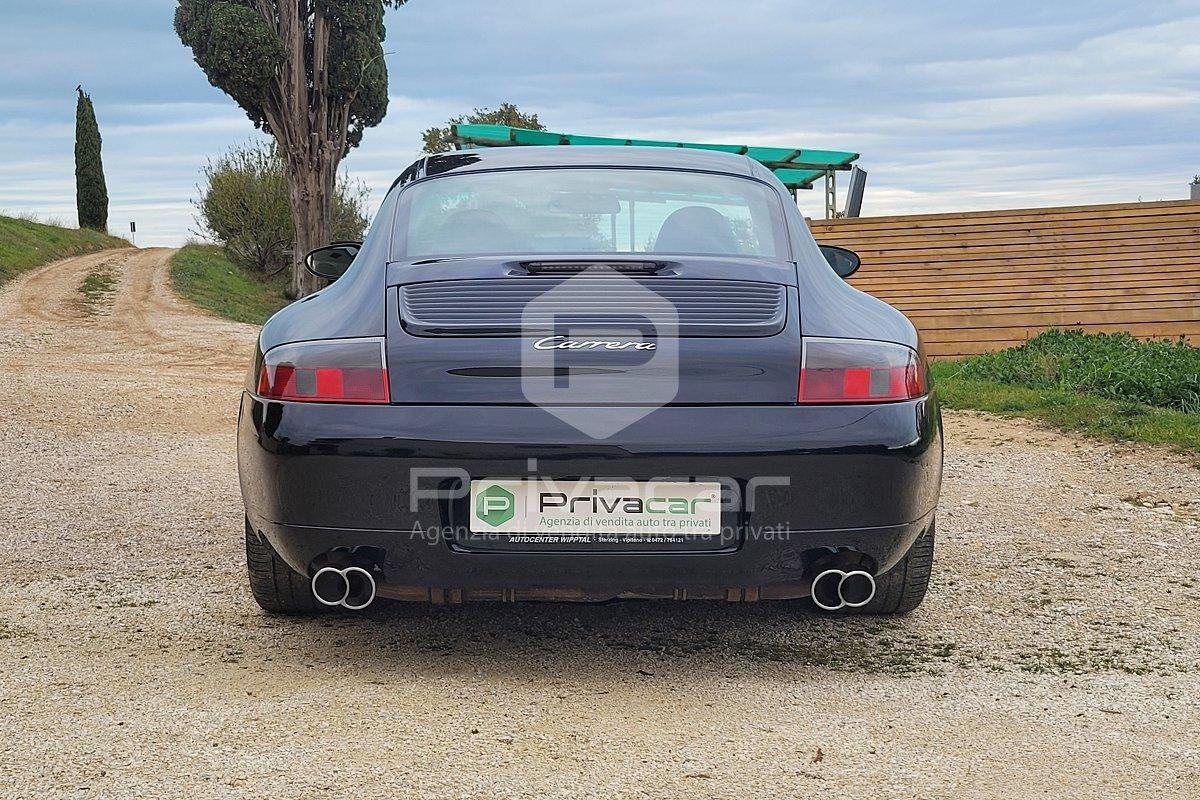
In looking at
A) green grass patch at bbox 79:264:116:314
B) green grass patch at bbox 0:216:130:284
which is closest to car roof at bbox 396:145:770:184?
green grass patch at bbox 79:264:116:314

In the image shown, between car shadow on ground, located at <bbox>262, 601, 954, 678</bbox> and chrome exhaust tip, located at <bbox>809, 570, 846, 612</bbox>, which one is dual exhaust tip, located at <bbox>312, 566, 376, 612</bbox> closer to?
car shadow on ground, located at <bbox>262, 601, 954, 678</bbox>

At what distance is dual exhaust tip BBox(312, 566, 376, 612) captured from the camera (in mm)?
3092

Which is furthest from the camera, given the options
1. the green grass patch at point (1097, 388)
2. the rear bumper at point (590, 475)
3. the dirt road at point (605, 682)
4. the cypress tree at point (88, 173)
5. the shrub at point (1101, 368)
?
the cypress tree at point (88, 173)

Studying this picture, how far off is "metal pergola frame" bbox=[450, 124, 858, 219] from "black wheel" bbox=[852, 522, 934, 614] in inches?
377

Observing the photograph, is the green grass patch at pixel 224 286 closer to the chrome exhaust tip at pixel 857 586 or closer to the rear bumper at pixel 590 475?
the rear bumper at pixel 590 475

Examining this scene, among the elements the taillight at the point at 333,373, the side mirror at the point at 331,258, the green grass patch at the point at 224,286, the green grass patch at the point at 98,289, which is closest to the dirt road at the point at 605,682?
the taillight at the point at 333,373

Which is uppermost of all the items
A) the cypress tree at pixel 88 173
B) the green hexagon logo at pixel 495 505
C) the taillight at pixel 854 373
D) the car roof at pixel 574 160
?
the cypress tree at pixel 88 173

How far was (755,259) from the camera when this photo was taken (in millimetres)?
3400

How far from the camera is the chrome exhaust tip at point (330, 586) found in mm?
3105

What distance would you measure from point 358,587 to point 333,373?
585 mm

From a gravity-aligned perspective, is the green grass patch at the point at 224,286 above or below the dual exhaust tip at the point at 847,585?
above

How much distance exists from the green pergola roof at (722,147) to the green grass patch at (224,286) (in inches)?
312

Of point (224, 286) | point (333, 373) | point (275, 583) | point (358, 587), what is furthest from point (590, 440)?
point (224, 286)

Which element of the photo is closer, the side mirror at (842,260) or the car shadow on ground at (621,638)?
the car shadow on ground at (621,638)
